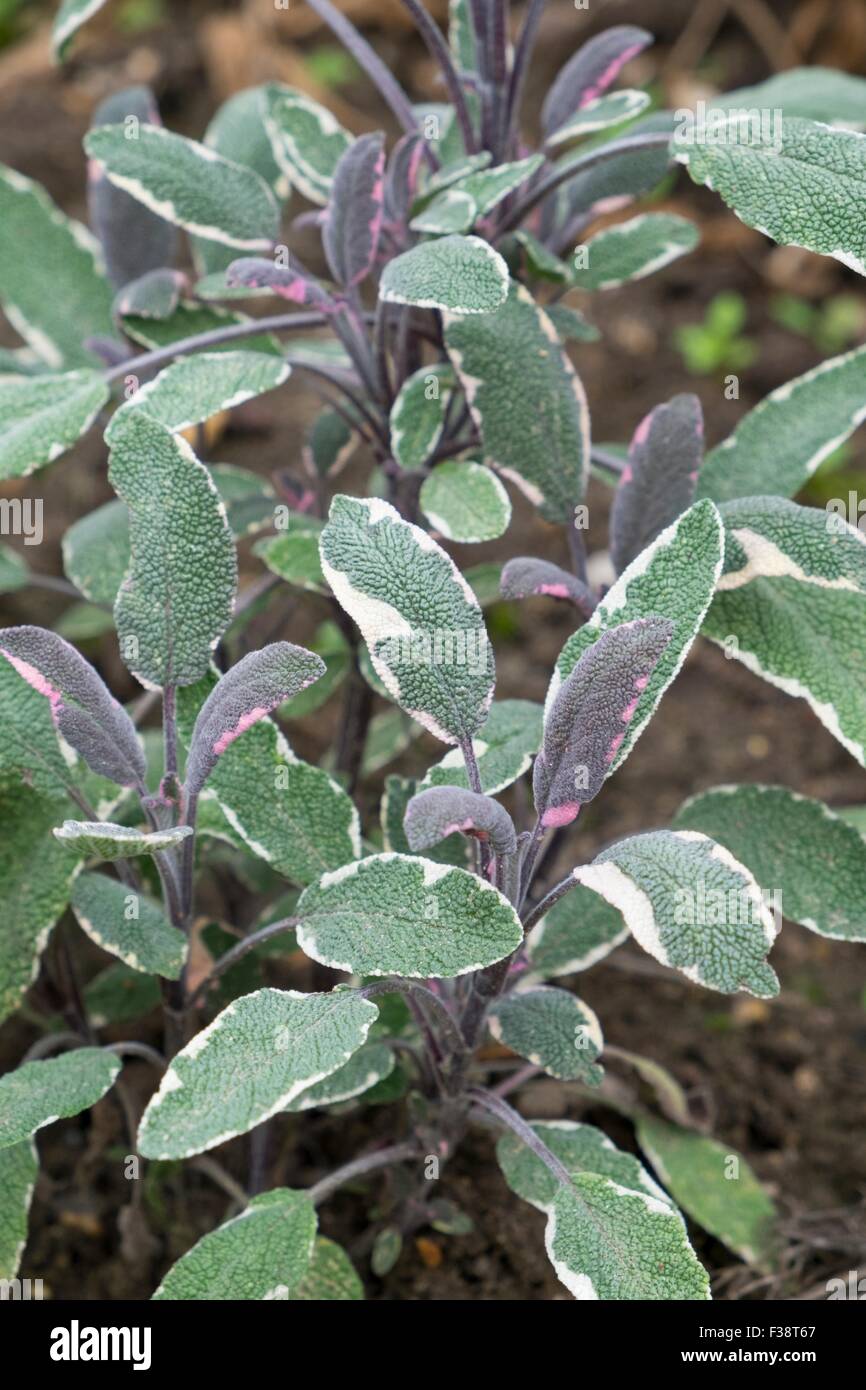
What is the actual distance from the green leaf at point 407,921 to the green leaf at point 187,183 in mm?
558

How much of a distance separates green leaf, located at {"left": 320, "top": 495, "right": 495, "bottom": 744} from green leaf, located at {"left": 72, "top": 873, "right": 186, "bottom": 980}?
0.78 ft

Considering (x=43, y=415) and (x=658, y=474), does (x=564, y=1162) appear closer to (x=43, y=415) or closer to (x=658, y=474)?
(x=658, y=474)

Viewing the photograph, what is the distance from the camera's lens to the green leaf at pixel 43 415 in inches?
40.7

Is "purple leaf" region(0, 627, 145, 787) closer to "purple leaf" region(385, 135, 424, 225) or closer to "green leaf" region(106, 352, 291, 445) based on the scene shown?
"green leaf" region(106, 352, 291, 445)

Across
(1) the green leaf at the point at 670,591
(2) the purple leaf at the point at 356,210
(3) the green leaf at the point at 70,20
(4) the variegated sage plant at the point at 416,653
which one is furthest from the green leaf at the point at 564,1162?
(3) the green leaf at the point at 70,20

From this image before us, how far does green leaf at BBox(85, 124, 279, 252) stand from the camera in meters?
1.14

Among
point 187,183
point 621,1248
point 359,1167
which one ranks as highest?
point 187,183

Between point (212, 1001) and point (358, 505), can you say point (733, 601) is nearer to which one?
point (358, 505)

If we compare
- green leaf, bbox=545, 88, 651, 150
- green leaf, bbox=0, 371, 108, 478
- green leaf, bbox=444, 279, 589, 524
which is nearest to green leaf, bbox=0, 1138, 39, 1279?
green leaf, bbox=0, 371, 108, 478

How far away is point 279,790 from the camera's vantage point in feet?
3.35

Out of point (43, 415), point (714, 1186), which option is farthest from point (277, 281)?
point (714, 1186)

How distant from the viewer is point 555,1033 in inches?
39.7

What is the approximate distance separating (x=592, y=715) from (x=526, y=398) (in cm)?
33

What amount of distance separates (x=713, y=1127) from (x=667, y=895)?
0.65 metres
